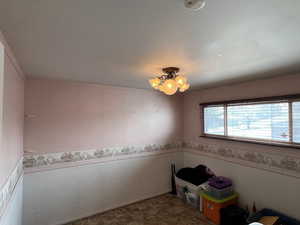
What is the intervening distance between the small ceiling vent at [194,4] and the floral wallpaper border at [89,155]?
259 centimetres

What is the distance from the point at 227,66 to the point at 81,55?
5.35 feet

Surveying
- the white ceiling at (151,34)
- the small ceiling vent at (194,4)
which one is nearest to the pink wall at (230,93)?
the white ceiling at (151,34)

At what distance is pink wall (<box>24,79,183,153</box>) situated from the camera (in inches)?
95.9

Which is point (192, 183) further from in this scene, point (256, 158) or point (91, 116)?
point (91, 116)

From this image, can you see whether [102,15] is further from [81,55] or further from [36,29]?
[81,55]

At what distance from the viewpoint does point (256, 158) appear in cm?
258

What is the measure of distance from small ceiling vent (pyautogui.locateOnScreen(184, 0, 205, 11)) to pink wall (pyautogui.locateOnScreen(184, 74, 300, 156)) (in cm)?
214

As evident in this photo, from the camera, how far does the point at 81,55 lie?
62.7 inches

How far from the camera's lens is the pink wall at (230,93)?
7.50 ft

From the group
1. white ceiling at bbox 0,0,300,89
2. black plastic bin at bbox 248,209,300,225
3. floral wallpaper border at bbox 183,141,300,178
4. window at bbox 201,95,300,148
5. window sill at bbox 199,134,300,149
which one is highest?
white ceiling at bbox 0,0,300,89

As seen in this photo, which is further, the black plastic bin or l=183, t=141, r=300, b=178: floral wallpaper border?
l=183, t=141, r=300, b=178: floral wallpaper border

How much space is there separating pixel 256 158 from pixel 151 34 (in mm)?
2513

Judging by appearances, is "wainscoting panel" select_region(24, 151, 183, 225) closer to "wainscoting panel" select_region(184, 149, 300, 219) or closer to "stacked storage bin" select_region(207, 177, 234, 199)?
"stacked storage bin" select_region(207, 177, 234, 199)

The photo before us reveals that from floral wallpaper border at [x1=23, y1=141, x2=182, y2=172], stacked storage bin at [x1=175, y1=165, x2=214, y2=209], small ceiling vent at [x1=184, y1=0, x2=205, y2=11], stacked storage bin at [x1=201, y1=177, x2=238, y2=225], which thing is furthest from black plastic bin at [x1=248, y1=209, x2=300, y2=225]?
small ceiling vent at [x1=184, y1=0, x2=205, y2=11]
